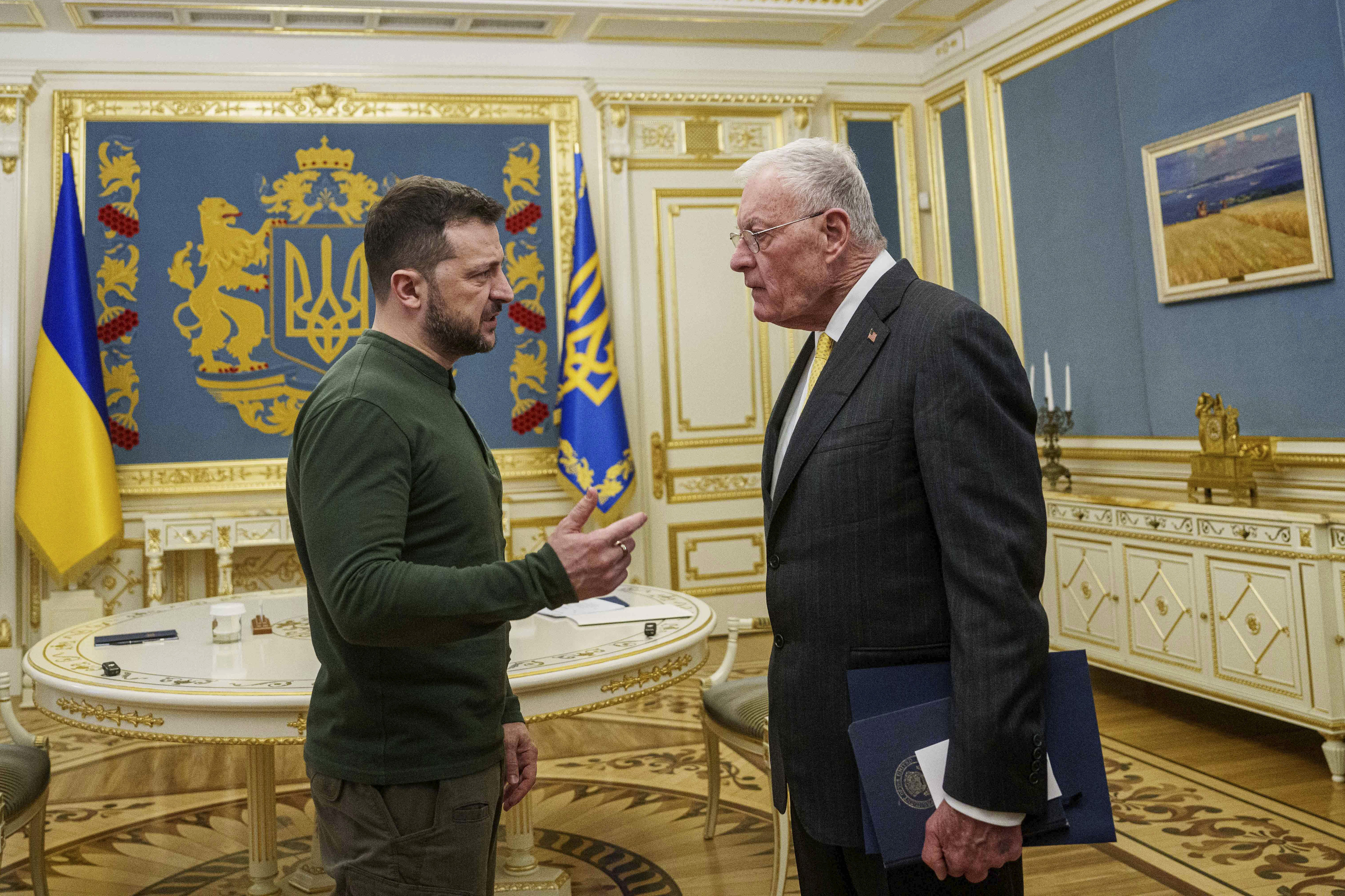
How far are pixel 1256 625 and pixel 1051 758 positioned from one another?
8.56 feet

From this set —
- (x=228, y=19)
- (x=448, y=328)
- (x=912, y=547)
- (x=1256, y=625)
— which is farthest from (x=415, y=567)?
(x=228, y=19)

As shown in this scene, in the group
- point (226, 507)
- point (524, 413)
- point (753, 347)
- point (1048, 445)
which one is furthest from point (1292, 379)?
point (226, 507)

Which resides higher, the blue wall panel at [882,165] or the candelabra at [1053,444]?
the blue wall panel at [882,165]

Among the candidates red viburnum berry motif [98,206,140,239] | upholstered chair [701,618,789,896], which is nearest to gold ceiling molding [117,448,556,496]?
red viburnum berry motif [98,206,140,239]

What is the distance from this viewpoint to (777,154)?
4.74 feet

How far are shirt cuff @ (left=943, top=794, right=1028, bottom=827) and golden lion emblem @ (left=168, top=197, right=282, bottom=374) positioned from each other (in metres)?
4.82

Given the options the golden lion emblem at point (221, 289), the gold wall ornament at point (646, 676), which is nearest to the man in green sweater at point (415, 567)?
the gold wall ornament at point (646, 676)

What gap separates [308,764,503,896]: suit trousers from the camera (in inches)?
53.2

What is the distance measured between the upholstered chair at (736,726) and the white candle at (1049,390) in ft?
7.57

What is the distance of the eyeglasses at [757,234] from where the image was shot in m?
1.42

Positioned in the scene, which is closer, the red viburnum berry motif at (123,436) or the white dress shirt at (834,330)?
the white dress shirt at (834,330)

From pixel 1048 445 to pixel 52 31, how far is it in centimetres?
527

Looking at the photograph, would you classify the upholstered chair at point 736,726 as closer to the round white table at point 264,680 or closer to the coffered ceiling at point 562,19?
the round white table at point 264,680

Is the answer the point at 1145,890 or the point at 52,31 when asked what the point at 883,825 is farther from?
the point at 52,31
